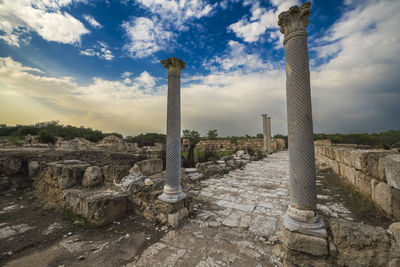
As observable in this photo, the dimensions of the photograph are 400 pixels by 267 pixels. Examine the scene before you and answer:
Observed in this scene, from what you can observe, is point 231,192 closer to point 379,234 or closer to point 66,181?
point 379,234

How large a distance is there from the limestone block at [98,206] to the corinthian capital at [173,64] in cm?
292

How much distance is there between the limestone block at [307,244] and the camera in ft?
6.12

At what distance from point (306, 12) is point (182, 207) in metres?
3.86

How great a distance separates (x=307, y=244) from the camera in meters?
1.91

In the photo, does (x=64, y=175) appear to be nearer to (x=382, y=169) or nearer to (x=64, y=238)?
(x=64, y=238)

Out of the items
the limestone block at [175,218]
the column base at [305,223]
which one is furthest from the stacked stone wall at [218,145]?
the column base at [305,223]

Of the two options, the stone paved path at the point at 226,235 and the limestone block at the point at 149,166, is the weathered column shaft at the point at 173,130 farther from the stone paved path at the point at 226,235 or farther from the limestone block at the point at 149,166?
the limestone block at the point at 149,166

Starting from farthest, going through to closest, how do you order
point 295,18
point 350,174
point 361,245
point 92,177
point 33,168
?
point 33,168 → point 350,174 → point 92,177 → point 295,18 → point 361,245

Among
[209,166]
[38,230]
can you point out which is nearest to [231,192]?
[209,166]

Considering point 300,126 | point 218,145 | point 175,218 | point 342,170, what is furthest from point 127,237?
point 218,145

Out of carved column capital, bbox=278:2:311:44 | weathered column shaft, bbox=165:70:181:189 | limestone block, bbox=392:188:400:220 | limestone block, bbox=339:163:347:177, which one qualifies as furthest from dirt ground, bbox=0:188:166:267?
limestone block, bbox=339:163:347:177

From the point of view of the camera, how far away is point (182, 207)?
326 centimetres

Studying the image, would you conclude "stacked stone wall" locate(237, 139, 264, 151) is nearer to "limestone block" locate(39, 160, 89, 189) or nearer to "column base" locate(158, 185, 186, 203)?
"column base" locate(158, 185, 186, 203)

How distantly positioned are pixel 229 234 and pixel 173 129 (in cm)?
221
